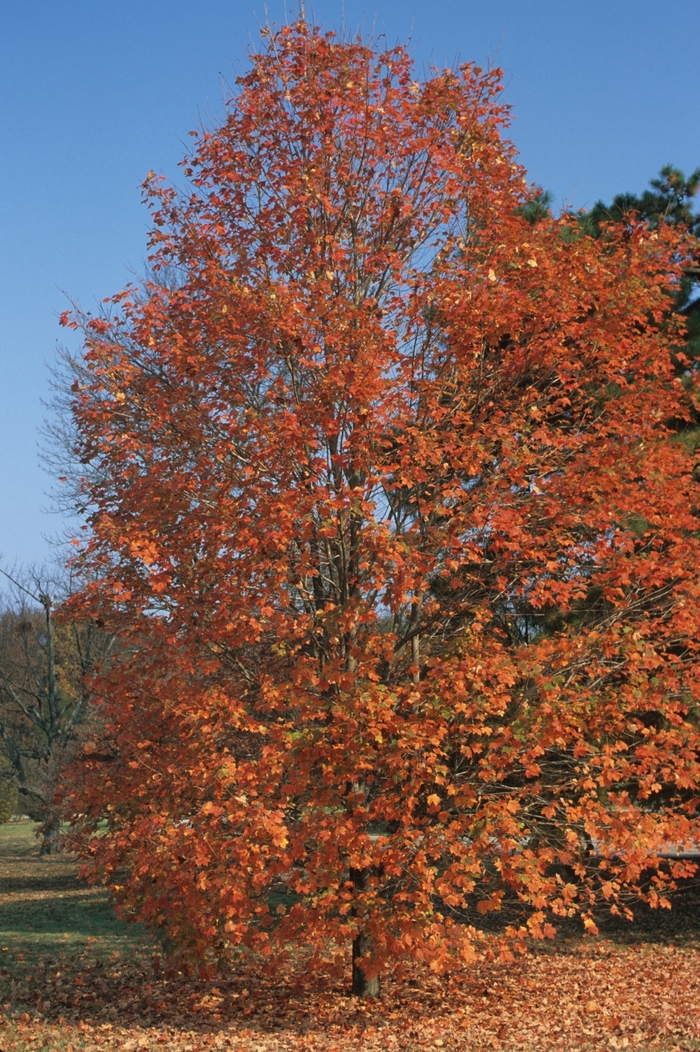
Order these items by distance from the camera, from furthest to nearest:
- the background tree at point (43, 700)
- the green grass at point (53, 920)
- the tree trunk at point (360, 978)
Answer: the background tree at point (43, 700), the green grass at point (53, 920), the tree trunk at point (360, 978)

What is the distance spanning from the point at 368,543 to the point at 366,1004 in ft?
15.8

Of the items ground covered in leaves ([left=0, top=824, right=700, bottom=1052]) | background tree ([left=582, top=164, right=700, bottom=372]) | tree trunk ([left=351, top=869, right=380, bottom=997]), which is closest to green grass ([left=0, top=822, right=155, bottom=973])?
ground covered in leaves ([left=0, top=824, right=700, bottom=1052])

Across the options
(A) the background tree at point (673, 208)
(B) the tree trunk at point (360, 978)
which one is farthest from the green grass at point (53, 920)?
(A) the background tree at point (673, 208)

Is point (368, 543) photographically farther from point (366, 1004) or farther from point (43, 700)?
point (43, 700)

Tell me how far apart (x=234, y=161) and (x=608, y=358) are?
13.9 feet

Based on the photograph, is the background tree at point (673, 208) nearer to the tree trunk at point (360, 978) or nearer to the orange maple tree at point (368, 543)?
the orange maple tree at point (368, 543)

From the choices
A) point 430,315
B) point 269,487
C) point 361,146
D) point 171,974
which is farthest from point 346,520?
point 171,974

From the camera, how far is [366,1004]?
9117 mm

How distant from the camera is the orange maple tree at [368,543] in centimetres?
737

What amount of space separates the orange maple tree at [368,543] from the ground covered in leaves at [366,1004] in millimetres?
785

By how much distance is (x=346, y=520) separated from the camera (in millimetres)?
8102

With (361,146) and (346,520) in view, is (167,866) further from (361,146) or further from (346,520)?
(361,146)

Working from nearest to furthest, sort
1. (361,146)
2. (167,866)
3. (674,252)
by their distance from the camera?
(167,866)
(361,146)
(674,252)

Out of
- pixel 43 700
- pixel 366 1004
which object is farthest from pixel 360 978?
pixel 43 700
